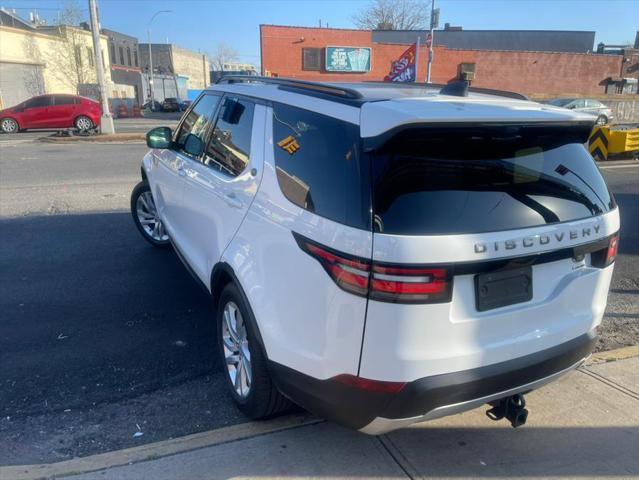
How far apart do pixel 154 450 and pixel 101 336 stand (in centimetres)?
154

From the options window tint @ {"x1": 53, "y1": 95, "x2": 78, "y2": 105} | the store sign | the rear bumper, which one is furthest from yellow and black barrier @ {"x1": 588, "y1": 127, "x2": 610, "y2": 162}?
the store sign

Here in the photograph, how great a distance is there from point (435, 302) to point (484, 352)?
15.1 inches

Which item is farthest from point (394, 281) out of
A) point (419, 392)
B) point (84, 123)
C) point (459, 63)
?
point (459, 63)

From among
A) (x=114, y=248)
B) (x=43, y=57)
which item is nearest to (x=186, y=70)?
(x=43, y=57)

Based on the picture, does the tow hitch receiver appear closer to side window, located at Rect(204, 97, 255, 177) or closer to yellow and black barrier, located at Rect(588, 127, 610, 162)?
side window, located at Rect(204, 97, 255, 177)

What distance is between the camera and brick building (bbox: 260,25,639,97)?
34.1 meters

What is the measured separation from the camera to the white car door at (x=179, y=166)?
13.2 feet

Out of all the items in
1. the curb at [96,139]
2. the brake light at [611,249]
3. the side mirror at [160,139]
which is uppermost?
the side mirror at [160,139]

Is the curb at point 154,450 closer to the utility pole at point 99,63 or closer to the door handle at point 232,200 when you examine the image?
the door handle at point 232,200

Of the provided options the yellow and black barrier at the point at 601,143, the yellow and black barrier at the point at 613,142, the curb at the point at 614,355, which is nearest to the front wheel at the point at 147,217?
the curb at the point at 614,355

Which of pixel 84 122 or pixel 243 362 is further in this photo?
pixel 84 122

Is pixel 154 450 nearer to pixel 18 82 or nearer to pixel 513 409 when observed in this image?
pixel 513 409

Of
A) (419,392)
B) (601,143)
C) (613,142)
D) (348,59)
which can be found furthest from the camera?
(348,59)

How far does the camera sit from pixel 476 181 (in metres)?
2.27
